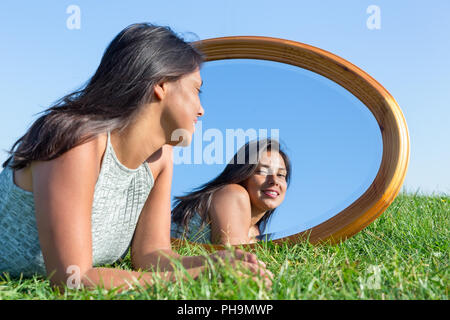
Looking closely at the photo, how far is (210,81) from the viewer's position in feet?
7.77

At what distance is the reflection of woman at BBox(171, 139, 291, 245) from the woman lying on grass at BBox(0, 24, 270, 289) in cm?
45

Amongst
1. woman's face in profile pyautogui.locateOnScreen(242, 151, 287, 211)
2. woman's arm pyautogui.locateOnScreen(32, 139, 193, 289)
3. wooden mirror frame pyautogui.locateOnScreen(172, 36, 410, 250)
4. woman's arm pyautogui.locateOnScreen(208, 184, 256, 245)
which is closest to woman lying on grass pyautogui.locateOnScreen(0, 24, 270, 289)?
woman's arm pyautogui.locateOnScreen(32, 139, 193, 289)

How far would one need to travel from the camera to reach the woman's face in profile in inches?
88.4

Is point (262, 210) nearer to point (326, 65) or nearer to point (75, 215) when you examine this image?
point (326, 65)

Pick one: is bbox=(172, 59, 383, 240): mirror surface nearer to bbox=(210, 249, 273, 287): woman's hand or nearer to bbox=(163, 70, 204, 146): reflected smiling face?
bbox=(163, 70, 204, 146): reflected smiling face

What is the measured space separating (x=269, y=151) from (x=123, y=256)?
0.88 m

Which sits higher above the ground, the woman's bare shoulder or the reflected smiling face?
the reflected smiling face

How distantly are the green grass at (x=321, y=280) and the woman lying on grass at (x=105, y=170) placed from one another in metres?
0.07

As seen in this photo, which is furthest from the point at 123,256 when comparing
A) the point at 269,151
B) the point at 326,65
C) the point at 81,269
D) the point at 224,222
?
the point at 326,65

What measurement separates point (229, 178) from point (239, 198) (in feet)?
0.52

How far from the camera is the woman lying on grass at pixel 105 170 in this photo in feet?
4.15
